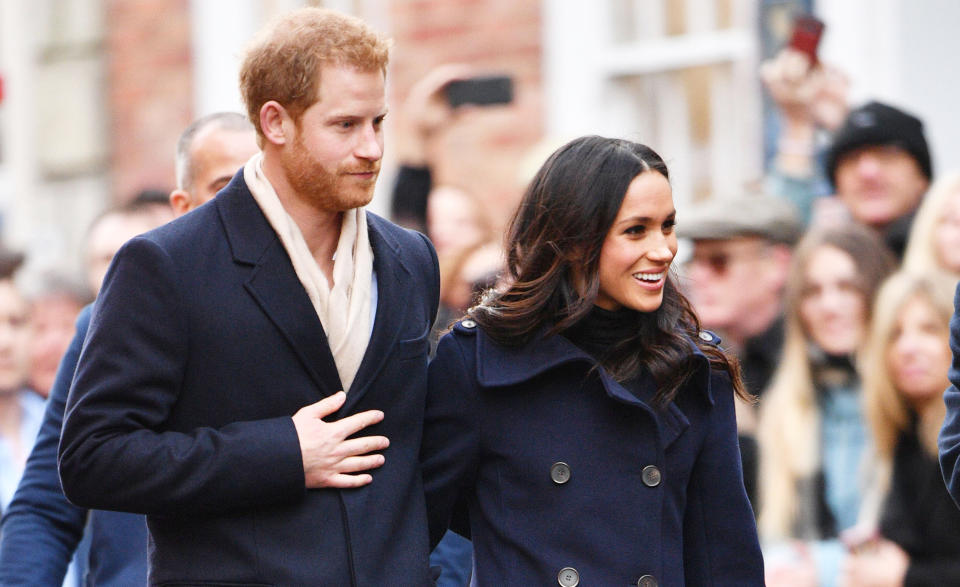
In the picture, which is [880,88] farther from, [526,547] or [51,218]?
[51,218]

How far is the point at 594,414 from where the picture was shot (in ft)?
12.1

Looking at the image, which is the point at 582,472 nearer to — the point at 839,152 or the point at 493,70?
the point at 839,152

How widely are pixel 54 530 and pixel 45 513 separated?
47 millimetres

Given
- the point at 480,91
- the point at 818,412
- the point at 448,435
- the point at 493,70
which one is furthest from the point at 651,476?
the point at 493,70

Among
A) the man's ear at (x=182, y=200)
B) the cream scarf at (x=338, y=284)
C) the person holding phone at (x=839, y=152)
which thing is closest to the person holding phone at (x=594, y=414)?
the cream scarf at (x=338, y=284)

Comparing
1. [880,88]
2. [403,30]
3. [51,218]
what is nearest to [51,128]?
[51,218]

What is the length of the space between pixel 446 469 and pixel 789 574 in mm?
2186

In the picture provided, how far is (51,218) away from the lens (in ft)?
33.5

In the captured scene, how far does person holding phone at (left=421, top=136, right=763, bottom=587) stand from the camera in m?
3.61

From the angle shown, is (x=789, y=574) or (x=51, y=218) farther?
(x=51, y=218)

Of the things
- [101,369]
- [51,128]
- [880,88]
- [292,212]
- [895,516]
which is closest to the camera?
[101,369]

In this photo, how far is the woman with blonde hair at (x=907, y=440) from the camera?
5102 millimetres

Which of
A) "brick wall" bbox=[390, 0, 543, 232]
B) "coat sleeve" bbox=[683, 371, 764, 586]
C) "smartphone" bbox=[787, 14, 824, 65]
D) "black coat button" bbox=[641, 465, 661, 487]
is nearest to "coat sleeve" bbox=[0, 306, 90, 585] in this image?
"black coat button" bbox=[641, 465, 661, 487]

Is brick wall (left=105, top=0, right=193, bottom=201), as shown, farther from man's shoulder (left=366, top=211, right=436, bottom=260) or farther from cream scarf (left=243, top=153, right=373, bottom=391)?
cream scarf (left=243, top=153, right=373, bottom=391)
